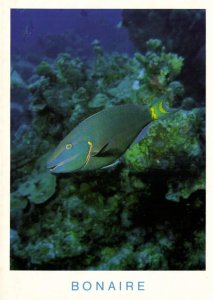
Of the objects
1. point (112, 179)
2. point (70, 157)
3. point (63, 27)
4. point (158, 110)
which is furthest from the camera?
point (63, 27)

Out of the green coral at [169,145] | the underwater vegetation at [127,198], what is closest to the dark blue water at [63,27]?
the underwater vegetation at [127,198]

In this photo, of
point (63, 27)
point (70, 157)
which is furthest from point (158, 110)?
point (63, 27)

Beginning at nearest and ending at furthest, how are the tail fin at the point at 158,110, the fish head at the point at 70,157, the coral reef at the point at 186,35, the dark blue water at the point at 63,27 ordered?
the fish head at the point at 70,157
the tail fin at the point at 158,110
the dark blue water at the point at 63,27
the coral reef at the point at 186,35

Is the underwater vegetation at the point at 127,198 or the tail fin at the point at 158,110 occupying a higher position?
the tail fin at the point at 158,110

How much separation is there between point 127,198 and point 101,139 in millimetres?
929

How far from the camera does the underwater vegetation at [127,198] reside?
227 centimetres

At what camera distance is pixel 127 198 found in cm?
239

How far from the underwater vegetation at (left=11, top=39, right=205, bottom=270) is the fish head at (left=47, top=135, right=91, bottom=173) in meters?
0.80

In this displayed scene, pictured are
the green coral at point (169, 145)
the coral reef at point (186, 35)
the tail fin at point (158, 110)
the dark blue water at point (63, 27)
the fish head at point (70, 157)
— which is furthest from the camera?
the coral reef at point (186, 35)

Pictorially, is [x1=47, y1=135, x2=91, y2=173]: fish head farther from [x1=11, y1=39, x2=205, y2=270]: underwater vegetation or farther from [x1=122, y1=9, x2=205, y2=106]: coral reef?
[x1=122, y1=9, x2=205, y2=106]: coral reef

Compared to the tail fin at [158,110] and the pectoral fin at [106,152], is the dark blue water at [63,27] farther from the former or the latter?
the pectoral fin at [106,152]

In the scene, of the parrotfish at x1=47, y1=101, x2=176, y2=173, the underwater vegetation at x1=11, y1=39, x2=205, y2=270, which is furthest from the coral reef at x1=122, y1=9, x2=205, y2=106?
the parrotfish at x1=47, y1=101, x2=176, y2=173

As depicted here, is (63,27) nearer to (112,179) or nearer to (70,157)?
(112,179)
